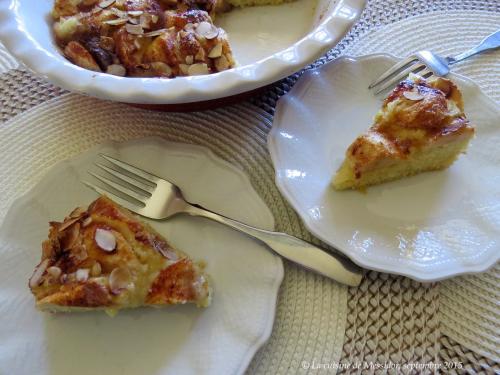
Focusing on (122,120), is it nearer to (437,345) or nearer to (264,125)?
(264,125)

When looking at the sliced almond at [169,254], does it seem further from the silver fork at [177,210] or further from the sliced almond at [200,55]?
the sliced almond at [200,55]

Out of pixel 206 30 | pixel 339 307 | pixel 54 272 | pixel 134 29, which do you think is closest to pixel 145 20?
pixel 134 29

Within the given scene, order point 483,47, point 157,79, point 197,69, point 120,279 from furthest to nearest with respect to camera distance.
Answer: point 483,47
point 197,69
point 157,79
point 120,279

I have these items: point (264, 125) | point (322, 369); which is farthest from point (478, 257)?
point (264, 125)

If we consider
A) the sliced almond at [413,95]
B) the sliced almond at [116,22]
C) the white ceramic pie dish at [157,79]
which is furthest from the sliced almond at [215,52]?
the sliced almond at [413,95]

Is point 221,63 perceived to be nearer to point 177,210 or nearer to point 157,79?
point 157,79

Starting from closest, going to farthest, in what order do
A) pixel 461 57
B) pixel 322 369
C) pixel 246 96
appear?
pixel 322 369, pixel 246 96, pixel 461 57
